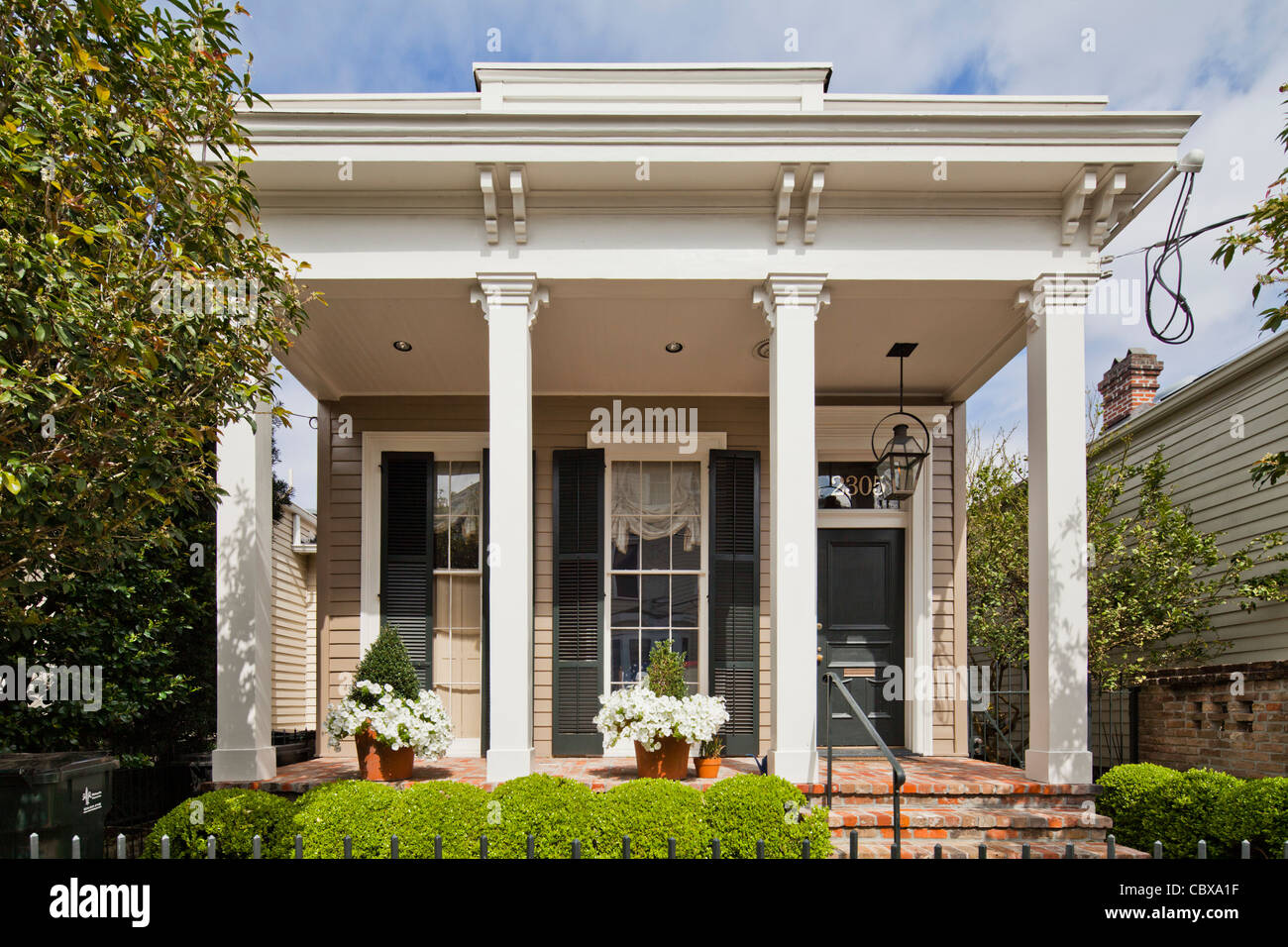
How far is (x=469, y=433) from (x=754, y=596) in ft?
9.49

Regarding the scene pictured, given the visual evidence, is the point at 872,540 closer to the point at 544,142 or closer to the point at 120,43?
the point at 544,142

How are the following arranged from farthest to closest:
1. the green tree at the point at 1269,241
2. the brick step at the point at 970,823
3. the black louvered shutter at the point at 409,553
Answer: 1. the black louvered shutter at the point at 409,553
2. the brick step at the point at 970,823
3. the green tree at the point at 1269,241

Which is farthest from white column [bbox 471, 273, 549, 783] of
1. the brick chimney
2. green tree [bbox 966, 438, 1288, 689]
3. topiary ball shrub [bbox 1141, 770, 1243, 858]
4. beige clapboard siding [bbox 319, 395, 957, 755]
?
the brick chimney

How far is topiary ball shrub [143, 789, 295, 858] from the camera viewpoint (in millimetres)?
4016

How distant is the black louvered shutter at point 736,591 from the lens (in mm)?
7445

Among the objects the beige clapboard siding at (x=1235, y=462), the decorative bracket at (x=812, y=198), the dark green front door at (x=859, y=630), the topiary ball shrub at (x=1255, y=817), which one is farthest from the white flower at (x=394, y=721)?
the beige clapboard siding at (x=1235, y=462)

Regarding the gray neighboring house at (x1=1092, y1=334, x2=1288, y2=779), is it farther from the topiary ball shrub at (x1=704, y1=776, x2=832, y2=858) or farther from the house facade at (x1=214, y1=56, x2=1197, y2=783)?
the topiary ball shrub at (x1=704, y1=776, x2=832, y2=858)

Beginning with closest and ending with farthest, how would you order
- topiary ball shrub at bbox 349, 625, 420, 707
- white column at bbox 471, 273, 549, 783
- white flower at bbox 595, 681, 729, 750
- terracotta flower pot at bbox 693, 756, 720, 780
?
white column at bbox 471, 273, 549, 783 < white flower at bbox 595, 681, 729, 750 < terracotta flower pot at bbox 693, 756, 720, 780 < topiary ball shrub at bbox 349, 625, 420, 707

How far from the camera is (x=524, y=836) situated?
398 centimetres

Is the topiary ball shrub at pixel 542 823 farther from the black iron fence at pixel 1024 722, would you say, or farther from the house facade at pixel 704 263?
the black iron fence at pixel 1024 722

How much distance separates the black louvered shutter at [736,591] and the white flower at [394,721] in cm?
246

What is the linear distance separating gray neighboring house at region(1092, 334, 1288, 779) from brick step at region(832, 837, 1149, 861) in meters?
2.43

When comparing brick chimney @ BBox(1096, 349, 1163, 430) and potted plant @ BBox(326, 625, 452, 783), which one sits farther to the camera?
brick chimney @ BBox(1096, 349, 1163, 430)
